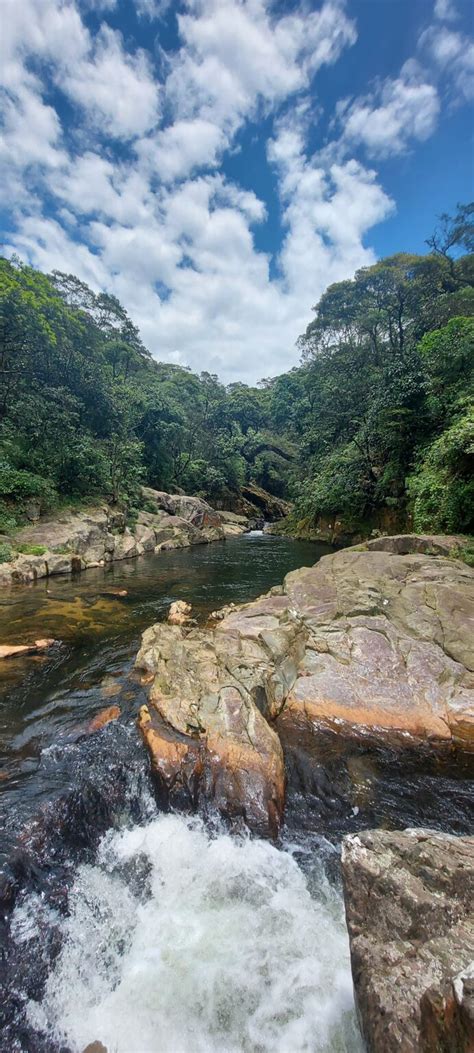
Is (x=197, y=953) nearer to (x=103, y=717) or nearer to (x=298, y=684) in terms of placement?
(x=103, y=717)

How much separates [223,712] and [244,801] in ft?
3.65

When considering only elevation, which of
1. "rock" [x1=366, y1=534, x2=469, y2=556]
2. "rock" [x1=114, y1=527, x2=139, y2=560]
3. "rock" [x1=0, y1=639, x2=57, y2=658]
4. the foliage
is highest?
the foliage

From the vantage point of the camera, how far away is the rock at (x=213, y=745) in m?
4.34

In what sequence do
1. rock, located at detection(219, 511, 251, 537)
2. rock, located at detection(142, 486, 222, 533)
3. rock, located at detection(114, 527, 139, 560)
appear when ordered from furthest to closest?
rock, located at detection(219, 511, 251, 537) → rock, located at detection(142, 486, 222, 533) → rock, located at detection(114, 527, 139, 560)

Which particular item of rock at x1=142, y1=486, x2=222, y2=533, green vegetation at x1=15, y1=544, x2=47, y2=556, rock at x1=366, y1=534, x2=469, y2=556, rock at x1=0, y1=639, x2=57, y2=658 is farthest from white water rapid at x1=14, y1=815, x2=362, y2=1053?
rock at x1=142, y1=486, x2=222, y2=533

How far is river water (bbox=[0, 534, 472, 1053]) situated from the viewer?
265 cm

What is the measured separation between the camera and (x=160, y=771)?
4512mm

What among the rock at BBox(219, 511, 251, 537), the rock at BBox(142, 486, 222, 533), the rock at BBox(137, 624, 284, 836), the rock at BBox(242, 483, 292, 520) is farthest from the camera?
the rock at BBox(242, 483, 292, 520)

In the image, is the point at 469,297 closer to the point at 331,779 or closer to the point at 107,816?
the point at 331,779

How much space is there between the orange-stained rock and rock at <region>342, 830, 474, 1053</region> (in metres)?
3.96

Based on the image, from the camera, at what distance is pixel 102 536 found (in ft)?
60.6

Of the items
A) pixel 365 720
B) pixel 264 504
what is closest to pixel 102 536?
pixel 365 720

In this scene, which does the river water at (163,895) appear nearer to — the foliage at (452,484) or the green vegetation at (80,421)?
the foliage at (452,484)

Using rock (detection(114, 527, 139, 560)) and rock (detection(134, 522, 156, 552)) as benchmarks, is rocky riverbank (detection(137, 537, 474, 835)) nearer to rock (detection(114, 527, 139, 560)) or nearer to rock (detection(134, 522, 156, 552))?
rock (detection(114, 527, 139, 560))
